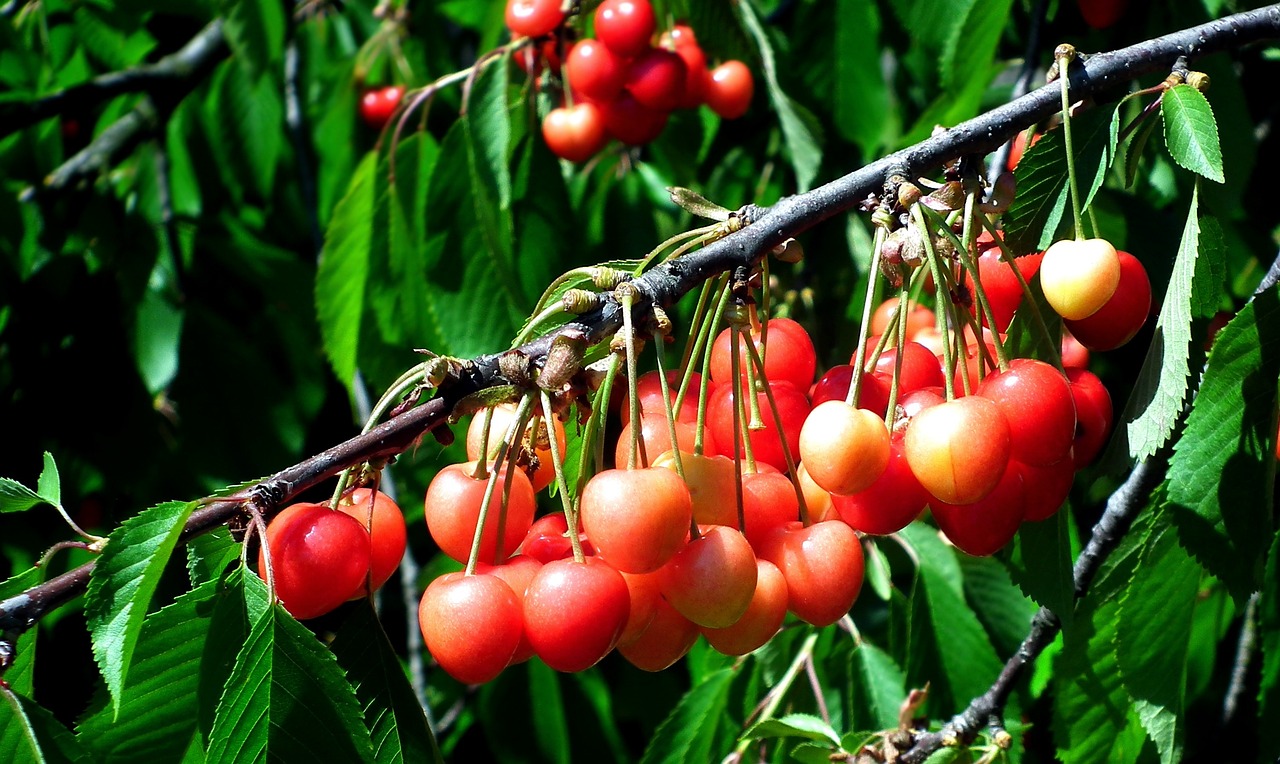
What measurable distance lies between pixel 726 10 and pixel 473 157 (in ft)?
1.95

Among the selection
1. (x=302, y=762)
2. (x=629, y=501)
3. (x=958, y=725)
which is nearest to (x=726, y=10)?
(x=958, y=725)

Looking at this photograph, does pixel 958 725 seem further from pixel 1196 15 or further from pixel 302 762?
pixel 1196 15

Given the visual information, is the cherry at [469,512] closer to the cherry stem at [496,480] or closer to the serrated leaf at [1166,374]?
the cherry stem at [496,480]

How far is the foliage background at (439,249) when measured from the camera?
5.90 ft

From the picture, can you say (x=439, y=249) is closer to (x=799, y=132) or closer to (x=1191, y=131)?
(x=799, y=132)

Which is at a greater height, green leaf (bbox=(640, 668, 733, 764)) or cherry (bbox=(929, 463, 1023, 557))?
cherry (bbox=(929, 463, 1023, 557))

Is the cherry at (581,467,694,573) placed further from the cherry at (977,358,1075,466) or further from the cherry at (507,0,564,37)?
the cherry at (507,0,564,37)

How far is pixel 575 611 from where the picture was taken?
83 cm

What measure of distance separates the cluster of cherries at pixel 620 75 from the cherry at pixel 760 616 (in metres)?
1.42

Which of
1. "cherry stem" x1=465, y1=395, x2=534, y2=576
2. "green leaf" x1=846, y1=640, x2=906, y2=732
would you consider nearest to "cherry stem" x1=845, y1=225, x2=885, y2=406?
"cherry stem" x1=465, y1=395, x2=534, y2=576

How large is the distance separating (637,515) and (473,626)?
162 mm

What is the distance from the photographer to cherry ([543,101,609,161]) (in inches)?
87.3

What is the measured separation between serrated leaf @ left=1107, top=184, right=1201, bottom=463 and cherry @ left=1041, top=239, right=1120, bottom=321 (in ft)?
0.21

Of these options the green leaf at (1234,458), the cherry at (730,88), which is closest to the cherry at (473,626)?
the green leaf at (1234,458)
